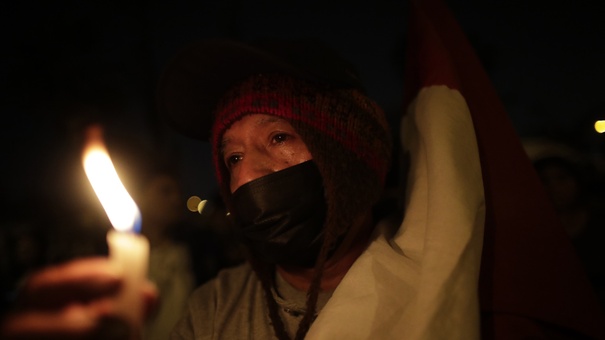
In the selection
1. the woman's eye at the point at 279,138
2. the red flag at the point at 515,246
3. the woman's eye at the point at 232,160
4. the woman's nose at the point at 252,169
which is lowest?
the red flag at the point at 515,246

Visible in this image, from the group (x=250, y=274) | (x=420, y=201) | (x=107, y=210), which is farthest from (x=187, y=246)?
(x=107, y=210)

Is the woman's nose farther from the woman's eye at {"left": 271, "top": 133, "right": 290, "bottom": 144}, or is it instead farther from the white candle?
the white candle

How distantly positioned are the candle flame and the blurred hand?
0.09 meters

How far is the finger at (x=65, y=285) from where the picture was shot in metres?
0.75

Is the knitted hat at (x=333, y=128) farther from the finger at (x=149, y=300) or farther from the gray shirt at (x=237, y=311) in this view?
the finger at (x=149, y=300)

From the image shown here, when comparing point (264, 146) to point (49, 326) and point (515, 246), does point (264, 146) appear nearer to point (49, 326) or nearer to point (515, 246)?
point (515, 246)

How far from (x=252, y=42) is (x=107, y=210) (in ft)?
4.53

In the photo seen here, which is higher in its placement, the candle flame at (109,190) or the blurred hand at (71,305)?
the candle flame at (109,190)

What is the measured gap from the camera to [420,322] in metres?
1.32

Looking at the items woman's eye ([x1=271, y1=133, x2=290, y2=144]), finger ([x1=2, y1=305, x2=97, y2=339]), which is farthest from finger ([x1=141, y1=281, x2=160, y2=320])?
woman's eye ([x1=271, y1=133, x2=290, y2=144])

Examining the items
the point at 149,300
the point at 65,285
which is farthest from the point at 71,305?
the point at 149,300

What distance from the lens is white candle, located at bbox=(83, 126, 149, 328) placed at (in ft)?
2.28

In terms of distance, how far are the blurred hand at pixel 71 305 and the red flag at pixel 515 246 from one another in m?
1.31

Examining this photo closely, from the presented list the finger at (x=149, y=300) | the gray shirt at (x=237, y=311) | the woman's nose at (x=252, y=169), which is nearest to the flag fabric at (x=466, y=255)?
the gray shirt at (x=237, y=311)
